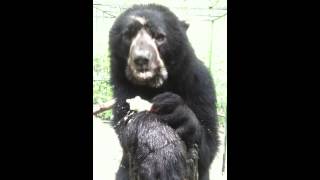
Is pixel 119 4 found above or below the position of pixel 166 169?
above

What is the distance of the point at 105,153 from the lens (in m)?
3.81

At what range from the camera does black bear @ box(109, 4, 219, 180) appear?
3.64 m

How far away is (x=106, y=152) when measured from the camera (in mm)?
3809

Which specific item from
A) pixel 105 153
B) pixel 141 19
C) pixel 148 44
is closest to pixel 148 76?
pixel 148 44

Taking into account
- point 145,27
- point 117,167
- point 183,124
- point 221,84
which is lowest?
point 117,167

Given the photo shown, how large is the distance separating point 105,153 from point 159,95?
0.54 meters

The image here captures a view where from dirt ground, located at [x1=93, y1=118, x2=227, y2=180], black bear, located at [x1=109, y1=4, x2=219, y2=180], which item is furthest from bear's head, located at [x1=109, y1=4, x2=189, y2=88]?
dirt ground, located at [x1=93, y1=118, x2=227, y2=180]

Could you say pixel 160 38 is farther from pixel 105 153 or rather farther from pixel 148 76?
pixel 105 153

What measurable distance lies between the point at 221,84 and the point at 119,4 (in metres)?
0.88

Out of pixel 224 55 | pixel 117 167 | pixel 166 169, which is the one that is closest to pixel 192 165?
pixel 166 169

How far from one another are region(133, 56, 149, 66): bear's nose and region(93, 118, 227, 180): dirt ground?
0.52 metres

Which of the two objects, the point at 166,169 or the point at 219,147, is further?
the point at 219,147

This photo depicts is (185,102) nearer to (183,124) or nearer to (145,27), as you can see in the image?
(183,124)

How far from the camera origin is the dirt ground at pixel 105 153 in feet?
12.5
